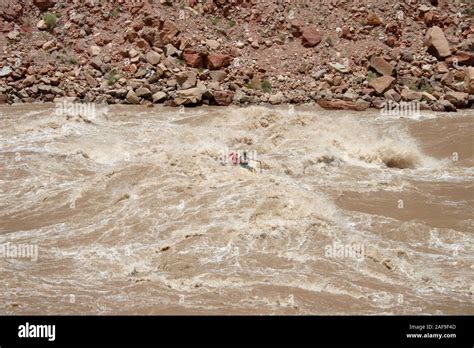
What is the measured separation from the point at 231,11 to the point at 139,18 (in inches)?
129

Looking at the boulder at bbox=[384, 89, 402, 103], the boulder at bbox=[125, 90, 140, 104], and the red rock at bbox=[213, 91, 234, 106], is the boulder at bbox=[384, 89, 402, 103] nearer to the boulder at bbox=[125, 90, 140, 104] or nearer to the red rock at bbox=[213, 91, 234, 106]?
the red rock at bbox=[213, 91, 234, 106]

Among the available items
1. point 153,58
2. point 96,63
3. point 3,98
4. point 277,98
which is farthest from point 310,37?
point 3,98

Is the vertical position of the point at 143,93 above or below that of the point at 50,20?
below

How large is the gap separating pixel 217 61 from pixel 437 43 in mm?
7190

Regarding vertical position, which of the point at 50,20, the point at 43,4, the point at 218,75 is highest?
the point at 43,4

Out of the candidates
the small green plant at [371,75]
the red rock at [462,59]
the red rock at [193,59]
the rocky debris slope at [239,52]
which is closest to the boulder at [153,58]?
the rocky debris slope at [239,52]

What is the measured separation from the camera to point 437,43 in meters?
18.6

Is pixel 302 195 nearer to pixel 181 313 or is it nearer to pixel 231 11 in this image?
pixel 181 313

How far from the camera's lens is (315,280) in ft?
22.6

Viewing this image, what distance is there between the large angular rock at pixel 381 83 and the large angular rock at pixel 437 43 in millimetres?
2204

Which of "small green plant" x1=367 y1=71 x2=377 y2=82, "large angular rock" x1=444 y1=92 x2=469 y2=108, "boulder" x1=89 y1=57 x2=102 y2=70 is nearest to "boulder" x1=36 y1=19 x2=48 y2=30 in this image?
"boulder" x1=89 y1=57 x2=102 y2=70

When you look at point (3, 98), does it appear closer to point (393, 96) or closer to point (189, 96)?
point (189, 96)

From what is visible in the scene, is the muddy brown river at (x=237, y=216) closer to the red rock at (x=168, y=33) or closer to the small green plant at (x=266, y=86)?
the small green plant at (x=266, y=86)

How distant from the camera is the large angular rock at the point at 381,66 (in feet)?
58.6
